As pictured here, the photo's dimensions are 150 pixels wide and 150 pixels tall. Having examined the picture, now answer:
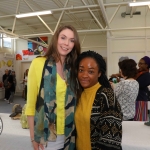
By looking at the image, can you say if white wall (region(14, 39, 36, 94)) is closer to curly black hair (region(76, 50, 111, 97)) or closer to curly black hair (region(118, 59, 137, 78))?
curly black hair (region(118, 59, 137, 78))

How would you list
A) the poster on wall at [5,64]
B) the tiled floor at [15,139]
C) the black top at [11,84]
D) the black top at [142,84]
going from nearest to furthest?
the tiled floor at [15,139], the black top at [142,84], the black top at [11,84], the poster on wall at [5,64]

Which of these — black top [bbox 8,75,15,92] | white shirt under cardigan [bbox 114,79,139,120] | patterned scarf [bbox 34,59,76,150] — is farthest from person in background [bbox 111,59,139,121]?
black top [bbox 8,75,15,92]

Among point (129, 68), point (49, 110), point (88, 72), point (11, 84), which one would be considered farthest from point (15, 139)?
point (11, 84)

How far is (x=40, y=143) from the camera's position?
1131 millimetres

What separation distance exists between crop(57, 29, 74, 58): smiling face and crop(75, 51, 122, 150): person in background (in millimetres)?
105

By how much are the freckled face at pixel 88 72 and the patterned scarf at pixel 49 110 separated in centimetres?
11

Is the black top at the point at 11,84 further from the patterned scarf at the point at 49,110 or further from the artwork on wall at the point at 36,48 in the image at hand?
the patterned scarf at the point at 49,110

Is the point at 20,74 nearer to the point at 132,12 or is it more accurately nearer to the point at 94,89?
the point at 132,12

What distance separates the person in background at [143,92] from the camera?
2.41 metres

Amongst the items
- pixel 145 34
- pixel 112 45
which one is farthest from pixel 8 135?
pixel 145 34

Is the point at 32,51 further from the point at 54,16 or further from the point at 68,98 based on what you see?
the point at 68,98

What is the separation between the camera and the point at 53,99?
43.7 inches

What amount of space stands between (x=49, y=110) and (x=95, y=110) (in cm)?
28

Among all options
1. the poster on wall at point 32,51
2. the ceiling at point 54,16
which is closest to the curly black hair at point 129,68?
the ceiling at point 54,16
